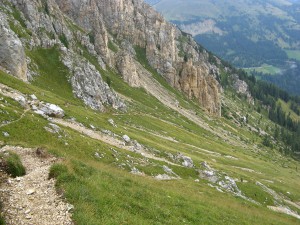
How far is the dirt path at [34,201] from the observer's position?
17.9 meters

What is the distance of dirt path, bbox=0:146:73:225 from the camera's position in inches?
706

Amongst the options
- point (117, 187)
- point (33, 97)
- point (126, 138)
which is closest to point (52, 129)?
point (33, 97)

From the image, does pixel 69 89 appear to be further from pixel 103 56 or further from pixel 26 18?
pixel 103 56

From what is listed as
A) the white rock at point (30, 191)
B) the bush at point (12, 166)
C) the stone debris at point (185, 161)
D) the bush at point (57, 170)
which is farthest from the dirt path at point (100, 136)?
the white rock at point (30, 191)

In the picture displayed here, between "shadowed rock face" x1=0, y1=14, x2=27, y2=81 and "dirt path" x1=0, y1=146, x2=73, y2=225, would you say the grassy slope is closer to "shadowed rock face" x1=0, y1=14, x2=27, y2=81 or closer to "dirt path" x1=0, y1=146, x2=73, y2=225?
"dirt path" x1=0, y1=146, x2=73, y2=225

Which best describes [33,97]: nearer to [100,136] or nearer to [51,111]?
[51,111]

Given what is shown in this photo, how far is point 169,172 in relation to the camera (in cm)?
5766

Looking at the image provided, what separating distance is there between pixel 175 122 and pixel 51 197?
124 m

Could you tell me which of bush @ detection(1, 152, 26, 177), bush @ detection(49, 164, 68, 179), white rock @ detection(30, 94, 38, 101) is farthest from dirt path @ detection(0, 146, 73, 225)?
white rock @ detection(30, 94, 38, 101)

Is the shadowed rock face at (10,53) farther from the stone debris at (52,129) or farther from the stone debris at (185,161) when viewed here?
the stone debris at (185,161)

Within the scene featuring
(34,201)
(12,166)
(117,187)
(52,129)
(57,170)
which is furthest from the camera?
(52,129)

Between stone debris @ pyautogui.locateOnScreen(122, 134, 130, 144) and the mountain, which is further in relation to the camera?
stone debris @ pyautogui.locateOnScreen(122, 134, 130, 144)

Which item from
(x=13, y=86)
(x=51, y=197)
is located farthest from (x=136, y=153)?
(x=51, y=197)

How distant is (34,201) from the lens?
19562 millimetres
